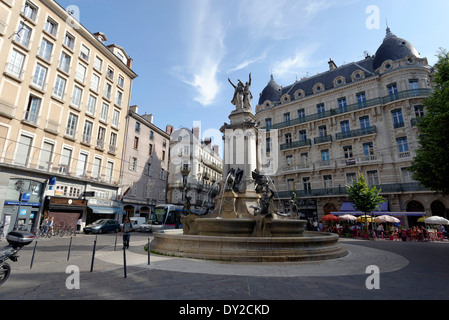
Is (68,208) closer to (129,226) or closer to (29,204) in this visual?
(29,204)

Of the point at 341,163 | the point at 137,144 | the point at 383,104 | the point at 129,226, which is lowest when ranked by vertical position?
the point at 129,226

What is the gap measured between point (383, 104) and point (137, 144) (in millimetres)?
34135

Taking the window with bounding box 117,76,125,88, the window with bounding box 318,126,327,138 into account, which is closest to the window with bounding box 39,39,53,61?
the window with bounding box 117,76,125,88

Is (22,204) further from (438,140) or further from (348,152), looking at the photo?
(348,152)

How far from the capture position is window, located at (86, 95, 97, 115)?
26594 mm

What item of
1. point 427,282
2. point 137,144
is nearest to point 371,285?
point 427,282

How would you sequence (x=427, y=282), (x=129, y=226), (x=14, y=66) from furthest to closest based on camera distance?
1. (x=14, y=66)
2. (x=129, y=226)
3. (x=427, y=282)

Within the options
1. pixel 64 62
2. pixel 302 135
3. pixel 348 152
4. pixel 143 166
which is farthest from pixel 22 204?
pixel 348 152

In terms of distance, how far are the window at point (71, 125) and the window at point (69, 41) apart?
765cm

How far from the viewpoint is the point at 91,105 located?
27031 mm

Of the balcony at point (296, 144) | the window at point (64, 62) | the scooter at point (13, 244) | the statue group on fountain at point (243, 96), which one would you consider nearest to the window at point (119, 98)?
the window at point (64, 62)

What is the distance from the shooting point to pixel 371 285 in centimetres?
514

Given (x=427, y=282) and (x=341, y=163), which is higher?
(x=341, y=163)
